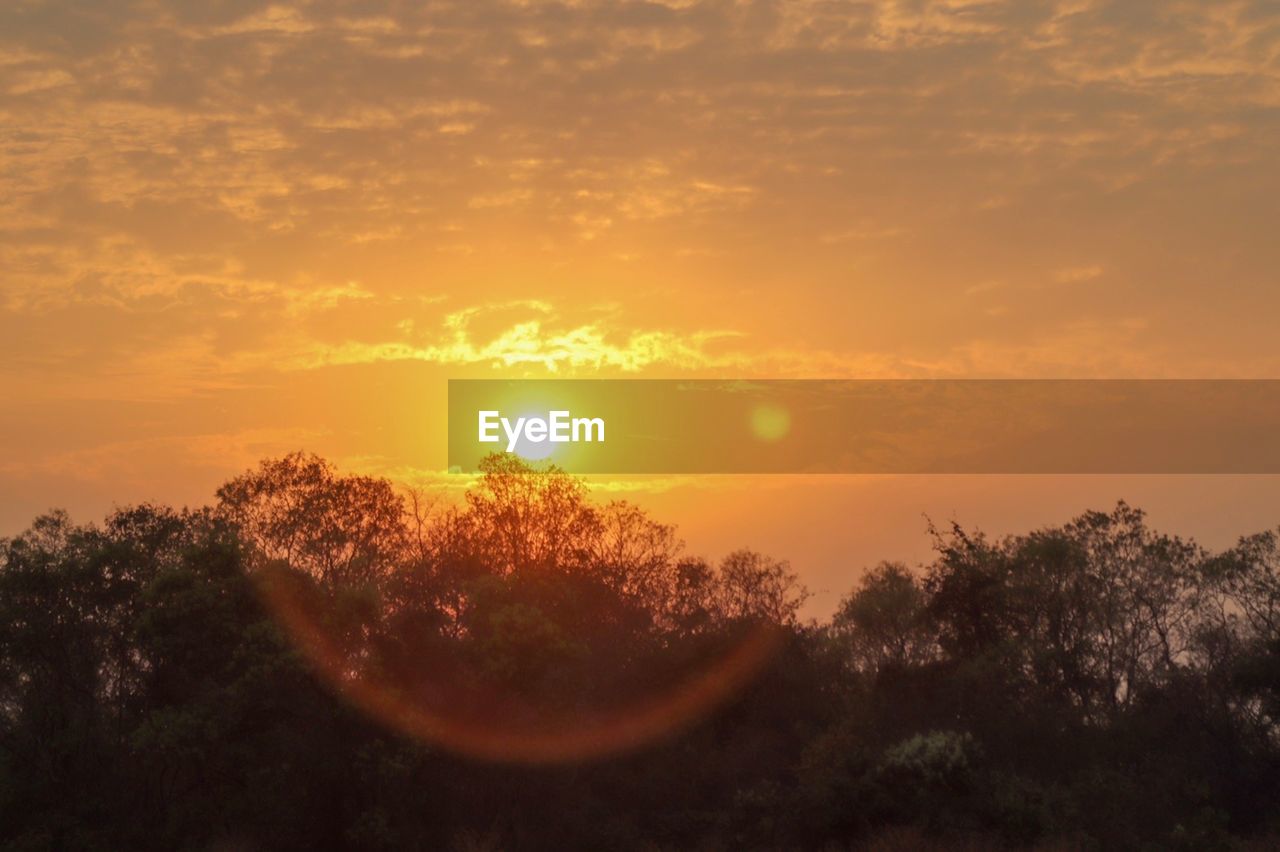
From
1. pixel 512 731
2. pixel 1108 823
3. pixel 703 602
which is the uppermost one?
pixel 703 602

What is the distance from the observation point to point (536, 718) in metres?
39.6

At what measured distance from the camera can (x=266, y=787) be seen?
122ft

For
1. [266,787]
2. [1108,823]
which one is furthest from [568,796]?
[1108,823]

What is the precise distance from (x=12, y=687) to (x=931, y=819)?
28022 mm

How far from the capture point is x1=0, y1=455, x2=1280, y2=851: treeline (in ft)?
120

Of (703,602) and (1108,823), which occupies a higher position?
(703,602)

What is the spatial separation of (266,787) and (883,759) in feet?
59.3

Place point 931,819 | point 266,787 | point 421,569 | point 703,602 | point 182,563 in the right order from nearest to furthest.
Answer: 1. point 931,819
2. point 266,787
3. point 182,563
4. point 421,569
5. point 703,602

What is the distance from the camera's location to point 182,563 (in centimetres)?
3947

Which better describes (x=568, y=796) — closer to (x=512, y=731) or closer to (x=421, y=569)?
(x=512, y=731)

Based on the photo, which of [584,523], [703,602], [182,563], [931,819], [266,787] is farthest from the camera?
[703,602]

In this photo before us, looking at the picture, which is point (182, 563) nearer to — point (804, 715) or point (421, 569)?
point (421, 569)

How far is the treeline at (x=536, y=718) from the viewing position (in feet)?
120

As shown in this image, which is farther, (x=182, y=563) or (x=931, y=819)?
(x=182, y=563)
